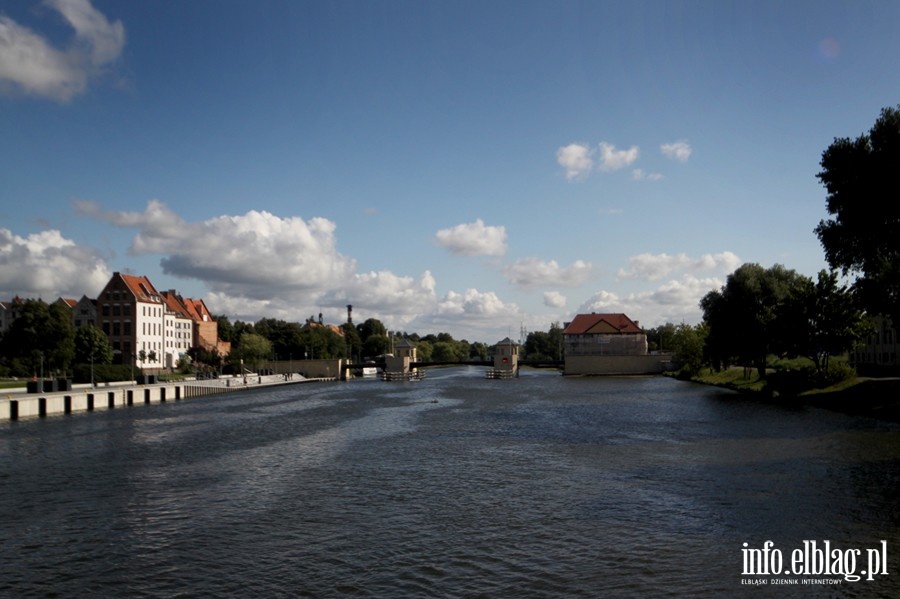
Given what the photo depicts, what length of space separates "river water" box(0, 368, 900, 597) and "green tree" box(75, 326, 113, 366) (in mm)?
55423

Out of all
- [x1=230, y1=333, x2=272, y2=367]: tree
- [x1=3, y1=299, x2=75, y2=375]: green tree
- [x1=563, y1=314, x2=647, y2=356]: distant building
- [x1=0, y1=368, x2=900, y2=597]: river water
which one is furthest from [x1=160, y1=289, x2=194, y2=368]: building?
[x1=0, y1=368, x2=900, y2=597]: river water

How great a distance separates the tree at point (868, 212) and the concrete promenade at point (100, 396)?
217 ft

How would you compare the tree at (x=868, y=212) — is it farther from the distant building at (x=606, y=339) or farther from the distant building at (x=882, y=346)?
the distant building at (x=606, y=339)

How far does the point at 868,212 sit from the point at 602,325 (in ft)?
376

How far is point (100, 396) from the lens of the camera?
72.1 meters

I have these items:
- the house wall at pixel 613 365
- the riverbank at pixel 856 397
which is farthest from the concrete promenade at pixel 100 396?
the house wall at pixel 613 365

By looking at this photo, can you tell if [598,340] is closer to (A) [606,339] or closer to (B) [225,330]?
(A) [606,339]

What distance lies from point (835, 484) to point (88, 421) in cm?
5332

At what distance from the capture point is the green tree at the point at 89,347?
3738 inches

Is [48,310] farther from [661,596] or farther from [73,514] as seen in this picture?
[661,596]

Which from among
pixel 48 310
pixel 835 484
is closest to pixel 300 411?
pixel 48 310

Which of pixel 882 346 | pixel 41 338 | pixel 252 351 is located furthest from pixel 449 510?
pixel 252 351

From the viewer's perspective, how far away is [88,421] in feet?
184

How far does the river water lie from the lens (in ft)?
53.9
